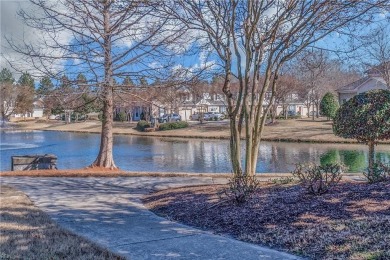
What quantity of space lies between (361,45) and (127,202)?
225 inches

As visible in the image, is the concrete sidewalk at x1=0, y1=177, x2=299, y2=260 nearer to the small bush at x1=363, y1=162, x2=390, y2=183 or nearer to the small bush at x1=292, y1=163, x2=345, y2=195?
the small bush at x1=292, y1=163, x2=345, y2=195

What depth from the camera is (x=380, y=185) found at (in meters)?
6.51

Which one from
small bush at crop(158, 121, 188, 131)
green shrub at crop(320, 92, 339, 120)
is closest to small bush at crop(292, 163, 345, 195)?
green shrub at crop(320, 92, 339, 120)

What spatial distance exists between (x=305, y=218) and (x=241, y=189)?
145cm

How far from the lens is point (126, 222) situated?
6270 millimetres

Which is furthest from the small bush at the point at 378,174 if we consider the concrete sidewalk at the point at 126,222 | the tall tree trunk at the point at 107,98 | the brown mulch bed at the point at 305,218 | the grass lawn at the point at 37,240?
the tall tree trunk at the point at 107,98

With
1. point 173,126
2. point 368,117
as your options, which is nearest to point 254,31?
point 368,117

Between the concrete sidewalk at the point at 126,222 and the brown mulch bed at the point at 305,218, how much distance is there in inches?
12.0

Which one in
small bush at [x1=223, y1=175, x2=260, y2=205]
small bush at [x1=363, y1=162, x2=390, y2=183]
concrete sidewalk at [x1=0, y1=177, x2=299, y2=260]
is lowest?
concrete sidewalk at [x1=0, y1=177, x2=299, y2=260]

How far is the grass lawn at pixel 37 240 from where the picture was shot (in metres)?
4.43

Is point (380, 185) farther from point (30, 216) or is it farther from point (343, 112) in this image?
point (30, 216)

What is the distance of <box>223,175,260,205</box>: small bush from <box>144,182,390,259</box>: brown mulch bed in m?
0.11

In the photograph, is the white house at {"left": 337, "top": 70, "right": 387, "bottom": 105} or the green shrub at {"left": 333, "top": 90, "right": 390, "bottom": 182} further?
the white house at {"left": 337, "top": 70, "right": 387, "bottom": 105}

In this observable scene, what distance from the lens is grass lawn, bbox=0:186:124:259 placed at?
4426 millimetres
